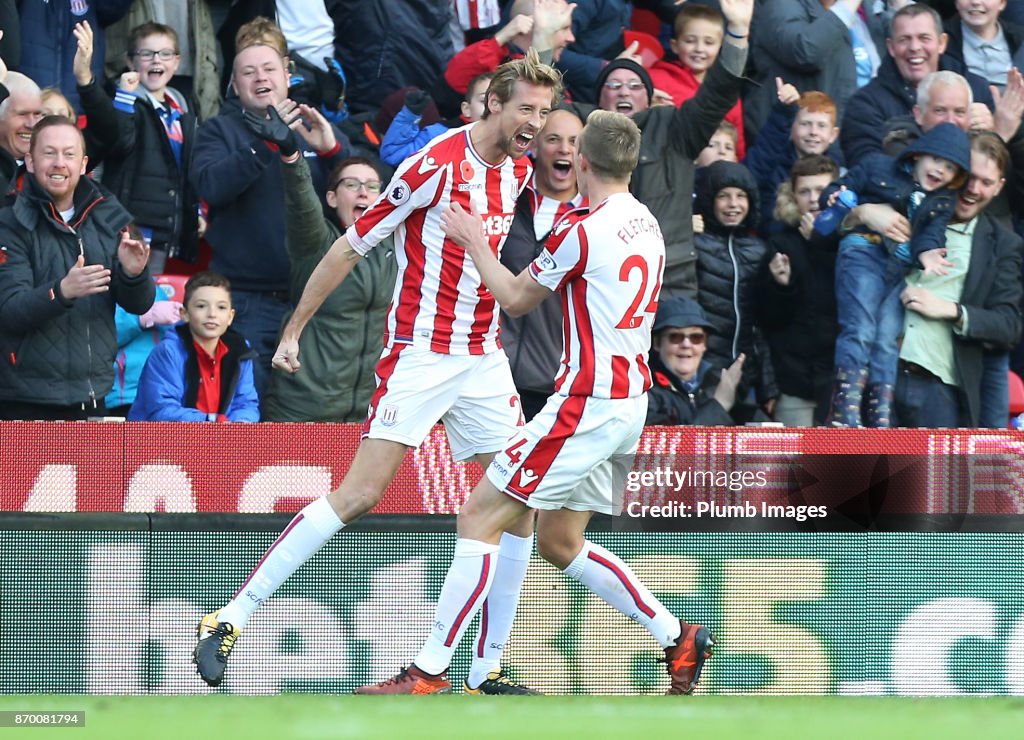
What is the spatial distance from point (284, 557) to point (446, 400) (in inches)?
33.7

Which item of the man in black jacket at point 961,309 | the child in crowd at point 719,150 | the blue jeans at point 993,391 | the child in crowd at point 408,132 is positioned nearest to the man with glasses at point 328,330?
the child in crowd at point 408,132

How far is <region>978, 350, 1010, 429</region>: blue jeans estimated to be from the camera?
876 cm

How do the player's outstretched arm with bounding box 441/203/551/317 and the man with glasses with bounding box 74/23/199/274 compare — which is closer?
the player's outstretched arm with bounding box 441/203/551/317

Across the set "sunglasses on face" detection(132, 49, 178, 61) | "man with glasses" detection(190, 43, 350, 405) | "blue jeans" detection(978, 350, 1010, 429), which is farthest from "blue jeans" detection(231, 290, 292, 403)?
"blue jeans" detection(978, 350, 1010, 429)

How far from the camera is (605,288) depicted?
6.04 m

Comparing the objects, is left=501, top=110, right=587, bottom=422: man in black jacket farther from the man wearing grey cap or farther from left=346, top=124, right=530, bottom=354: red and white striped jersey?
left=346, top=124, right=530, bottom=354: red and white striped jersey

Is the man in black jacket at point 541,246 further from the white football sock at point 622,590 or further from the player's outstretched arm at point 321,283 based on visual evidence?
the white football sock at point 622,590

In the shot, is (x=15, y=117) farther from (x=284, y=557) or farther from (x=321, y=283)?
(x=284, y=557)

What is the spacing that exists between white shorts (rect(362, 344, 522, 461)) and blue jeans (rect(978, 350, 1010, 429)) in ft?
10.3

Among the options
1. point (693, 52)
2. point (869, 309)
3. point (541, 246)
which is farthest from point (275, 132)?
point (869, 309)

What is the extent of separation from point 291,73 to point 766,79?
285 centimetres

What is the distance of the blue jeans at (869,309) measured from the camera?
28.1 feet

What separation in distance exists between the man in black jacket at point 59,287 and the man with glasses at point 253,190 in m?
0.71

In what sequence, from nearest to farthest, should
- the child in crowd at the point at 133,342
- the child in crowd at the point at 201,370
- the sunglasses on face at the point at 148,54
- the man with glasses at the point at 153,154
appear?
the child in crowd at the point at 201,370
the child in crowd at the point at 133,342
the man with glasses at the point at 153,154
the sunglasses on face at the point at 148,54
